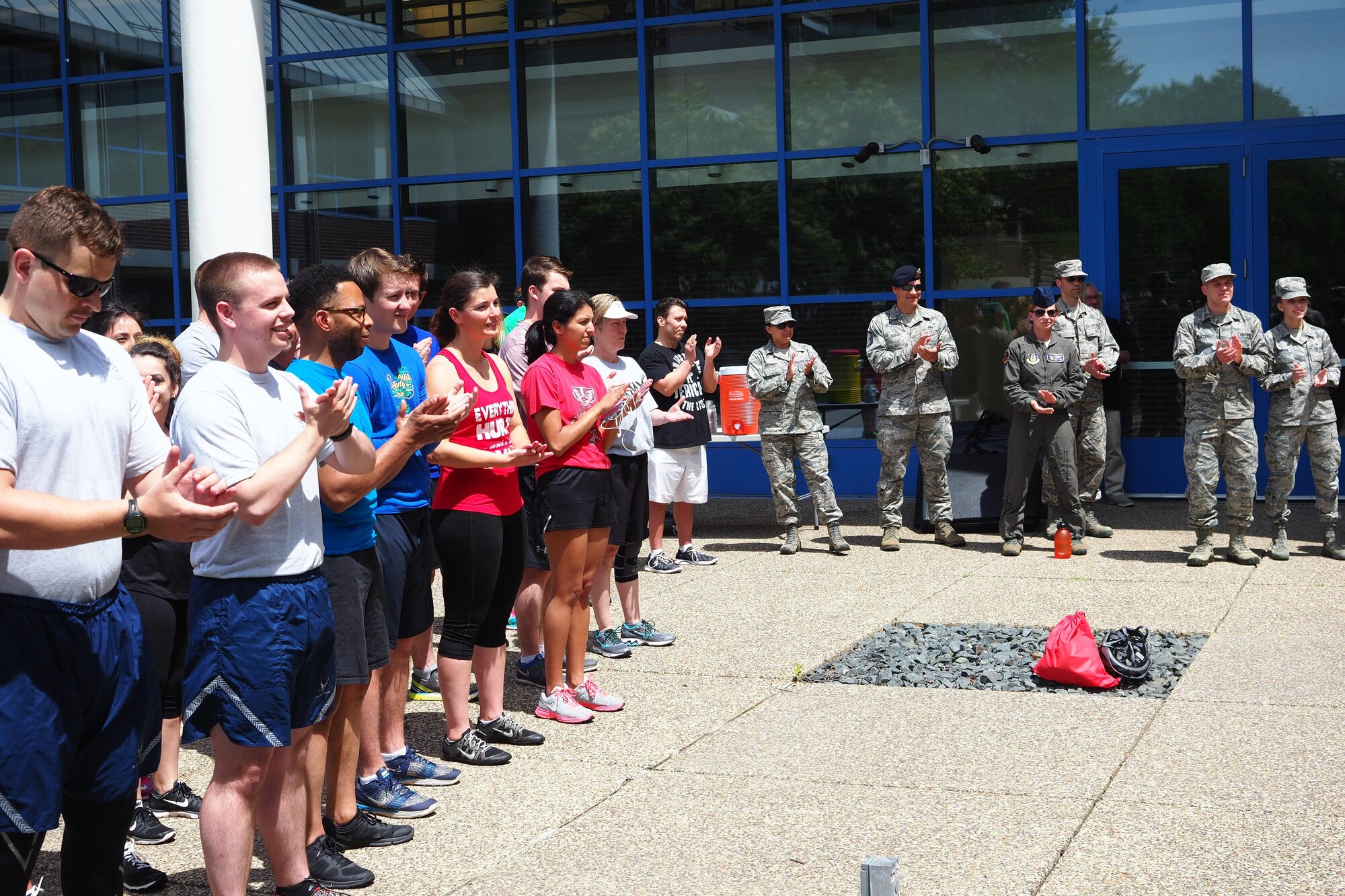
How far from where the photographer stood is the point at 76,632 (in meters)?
2.96

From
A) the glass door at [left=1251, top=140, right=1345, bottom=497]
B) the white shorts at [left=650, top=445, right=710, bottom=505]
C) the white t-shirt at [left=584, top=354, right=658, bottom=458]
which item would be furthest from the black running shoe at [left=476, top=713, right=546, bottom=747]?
the glass door at [left=1251, top=140, right=1345, bottom=497]

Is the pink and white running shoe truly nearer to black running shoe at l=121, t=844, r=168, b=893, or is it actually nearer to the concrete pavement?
the concrete pavement

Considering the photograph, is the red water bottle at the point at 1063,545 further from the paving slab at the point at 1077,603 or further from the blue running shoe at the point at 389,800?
the blue running shoe at the point at 389,800

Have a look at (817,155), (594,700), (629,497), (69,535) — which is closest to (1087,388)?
(817,155)

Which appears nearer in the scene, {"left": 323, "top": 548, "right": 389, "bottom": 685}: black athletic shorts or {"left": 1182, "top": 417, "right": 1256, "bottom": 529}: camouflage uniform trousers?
{"left": 323, "top": 548, "right": 389, "bottom": 685}: black athletic shorts

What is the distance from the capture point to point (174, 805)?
4.77m

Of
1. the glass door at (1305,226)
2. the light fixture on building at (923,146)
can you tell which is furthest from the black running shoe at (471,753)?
the glass door at (1305,226)

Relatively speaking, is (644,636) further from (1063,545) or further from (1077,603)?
(1063,545)

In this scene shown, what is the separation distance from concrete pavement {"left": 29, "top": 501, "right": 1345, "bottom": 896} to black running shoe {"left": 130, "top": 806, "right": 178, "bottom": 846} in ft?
0.21

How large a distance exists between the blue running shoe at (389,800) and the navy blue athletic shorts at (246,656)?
1228 mm

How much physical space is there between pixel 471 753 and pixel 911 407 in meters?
6.23

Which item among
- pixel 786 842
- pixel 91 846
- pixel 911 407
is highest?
pixel 911 407

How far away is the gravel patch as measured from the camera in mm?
6438

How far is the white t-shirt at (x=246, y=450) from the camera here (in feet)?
11.2
